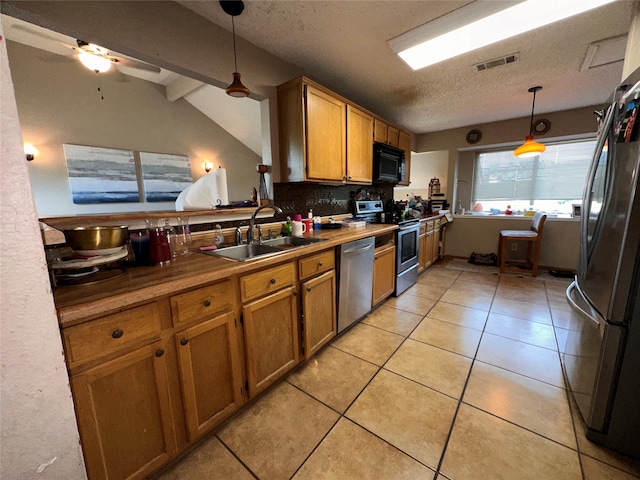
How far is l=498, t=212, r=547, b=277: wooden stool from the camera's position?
360cm

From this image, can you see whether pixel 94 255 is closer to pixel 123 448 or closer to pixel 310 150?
pixel 123 448

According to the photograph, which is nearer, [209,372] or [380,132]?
[209,372]

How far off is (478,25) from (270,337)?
8.21 ft

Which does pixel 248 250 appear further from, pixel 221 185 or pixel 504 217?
pixel 504 217

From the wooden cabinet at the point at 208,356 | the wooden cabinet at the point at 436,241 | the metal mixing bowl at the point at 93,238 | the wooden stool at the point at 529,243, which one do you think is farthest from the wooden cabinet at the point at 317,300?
the wooden stool at the point at 529,243

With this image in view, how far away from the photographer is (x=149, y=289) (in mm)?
940

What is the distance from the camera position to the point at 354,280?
2172 mm

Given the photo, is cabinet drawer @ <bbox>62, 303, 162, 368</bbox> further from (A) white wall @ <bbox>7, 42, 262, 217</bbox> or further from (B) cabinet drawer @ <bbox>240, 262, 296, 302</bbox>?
(A) white wall @ <bbox>7, 42, 262, 217</bbox>

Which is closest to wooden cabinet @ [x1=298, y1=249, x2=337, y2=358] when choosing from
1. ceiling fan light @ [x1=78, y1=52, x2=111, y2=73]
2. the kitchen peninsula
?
the kitchen peninsula

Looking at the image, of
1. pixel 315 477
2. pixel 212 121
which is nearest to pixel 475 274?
pixel 315 477

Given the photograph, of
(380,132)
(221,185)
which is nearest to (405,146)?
(380,132)

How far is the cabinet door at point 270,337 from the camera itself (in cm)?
137

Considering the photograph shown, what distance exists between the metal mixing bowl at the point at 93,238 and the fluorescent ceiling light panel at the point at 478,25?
7.48 feet

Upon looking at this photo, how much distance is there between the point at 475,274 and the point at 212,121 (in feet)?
18.7
